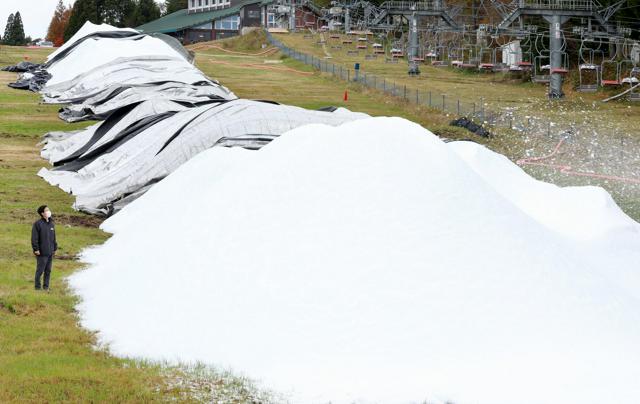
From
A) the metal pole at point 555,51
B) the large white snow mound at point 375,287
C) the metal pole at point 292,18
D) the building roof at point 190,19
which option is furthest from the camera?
the building roof at point 190,19

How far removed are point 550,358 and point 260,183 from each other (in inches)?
252

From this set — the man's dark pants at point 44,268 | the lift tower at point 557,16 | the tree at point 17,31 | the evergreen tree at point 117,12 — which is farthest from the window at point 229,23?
the man's dark pants at point 44,268

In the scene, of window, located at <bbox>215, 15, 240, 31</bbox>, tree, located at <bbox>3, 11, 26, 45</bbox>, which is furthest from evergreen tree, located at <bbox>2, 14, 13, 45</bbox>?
window, located at <bbox>215, 15, 240, 31</bbox>

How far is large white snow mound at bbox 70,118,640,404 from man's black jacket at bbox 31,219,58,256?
3.35 ft

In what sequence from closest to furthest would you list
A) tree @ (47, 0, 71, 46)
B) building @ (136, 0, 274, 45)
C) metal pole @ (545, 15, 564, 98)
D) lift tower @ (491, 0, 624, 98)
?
metal pole @ (545, 15, 564, 98) → lift tower @ (491, 0, 624, 98) → building @ (136, 0, 274, 45) → tree @ (47, 0, 71, 46)

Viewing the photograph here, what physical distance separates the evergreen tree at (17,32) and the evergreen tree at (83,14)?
15.0 m

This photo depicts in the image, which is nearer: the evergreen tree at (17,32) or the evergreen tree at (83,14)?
the evergreen tree at (83,14)

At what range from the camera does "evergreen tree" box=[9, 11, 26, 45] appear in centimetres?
13962

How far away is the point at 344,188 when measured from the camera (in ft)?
55.7

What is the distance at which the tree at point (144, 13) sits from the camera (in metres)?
131

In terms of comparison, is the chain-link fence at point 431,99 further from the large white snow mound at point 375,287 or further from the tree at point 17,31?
the tree at point 17,31

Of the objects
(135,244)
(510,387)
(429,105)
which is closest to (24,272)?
(135,244)

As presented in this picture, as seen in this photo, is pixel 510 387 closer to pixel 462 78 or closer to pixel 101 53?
pixel 101 53

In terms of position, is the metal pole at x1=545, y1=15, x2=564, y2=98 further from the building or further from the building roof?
the building roof
